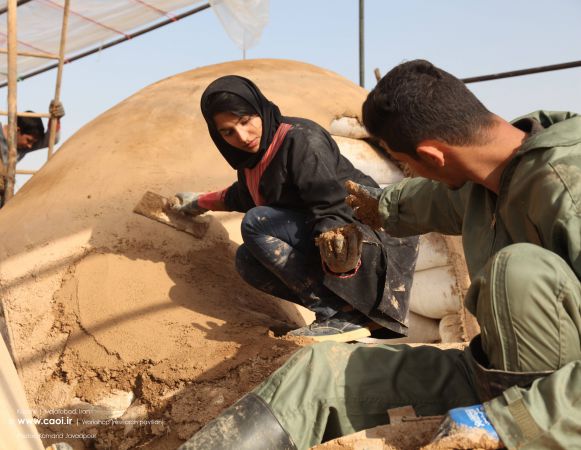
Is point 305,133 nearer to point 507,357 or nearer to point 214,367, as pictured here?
point 214,367

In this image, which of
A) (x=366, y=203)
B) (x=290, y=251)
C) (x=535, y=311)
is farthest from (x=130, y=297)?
(x=535, y=311)

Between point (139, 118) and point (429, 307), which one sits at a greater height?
point (139, 118)

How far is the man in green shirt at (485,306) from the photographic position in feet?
5.13

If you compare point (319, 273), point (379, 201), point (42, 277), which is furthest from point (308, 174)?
point (42, 277)

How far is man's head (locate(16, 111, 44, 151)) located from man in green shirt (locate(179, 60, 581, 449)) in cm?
514

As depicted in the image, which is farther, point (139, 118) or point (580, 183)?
point (139, 118)

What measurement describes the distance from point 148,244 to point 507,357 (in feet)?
7.57

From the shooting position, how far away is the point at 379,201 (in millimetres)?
2396

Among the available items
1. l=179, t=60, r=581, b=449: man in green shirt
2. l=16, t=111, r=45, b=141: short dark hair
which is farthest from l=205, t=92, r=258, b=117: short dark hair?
l=16, t=111, r=45, b=141: short dark hair

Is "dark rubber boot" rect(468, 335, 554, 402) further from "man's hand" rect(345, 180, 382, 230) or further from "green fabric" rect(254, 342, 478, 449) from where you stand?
"man's hand" rect(345, 180, 382, 230)

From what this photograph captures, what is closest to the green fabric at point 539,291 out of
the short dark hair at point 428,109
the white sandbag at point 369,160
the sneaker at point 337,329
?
the short dark hair at point 428,109

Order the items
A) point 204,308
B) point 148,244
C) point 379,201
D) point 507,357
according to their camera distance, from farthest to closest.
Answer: point 148,244 → point 204,308 → point 379,201 → point 507,357

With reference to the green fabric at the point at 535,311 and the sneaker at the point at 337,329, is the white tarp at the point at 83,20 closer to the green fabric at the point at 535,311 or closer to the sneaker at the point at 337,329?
the sneaker at the point at 337,329

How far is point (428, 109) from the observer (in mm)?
1811
